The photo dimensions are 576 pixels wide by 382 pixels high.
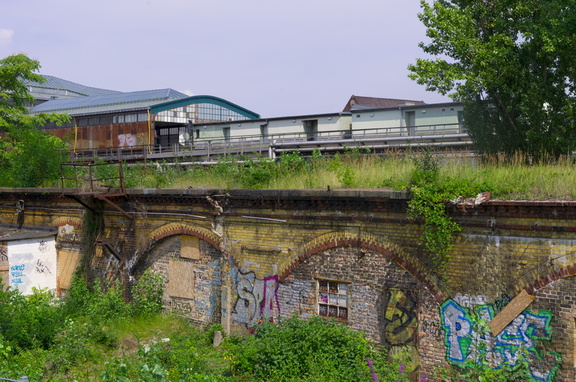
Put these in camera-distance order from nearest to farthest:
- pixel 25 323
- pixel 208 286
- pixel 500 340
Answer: pixel 500 340
pixel 25 323
pixel 208 286

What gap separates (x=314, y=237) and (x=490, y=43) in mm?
6142

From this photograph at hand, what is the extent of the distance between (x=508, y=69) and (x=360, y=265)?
587 centimetres

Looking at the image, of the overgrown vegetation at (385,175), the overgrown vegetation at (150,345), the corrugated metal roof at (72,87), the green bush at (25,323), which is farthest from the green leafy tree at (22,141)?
the corrugated metal roof at (72,87)

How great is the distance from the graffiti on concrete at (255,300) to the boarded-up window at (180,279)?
1505 millimetres

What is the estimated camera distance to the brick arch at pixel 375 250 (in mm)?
9117

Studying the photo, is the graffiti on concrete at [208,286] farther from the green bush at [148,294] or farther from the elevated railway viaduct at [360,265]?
the green bush at [148,294]

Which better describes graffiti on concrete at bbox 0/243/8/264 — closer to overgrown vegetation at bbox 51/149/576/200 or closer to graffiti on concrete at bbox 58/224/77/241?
graffiti on concrete at bbox 58/224/77/241

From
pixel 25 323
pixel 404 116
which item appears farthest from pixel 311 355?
pixel 404 116

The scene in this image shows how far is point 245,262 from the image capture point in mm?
11766

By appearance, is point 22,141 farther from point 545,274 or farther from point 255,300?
point 545,274

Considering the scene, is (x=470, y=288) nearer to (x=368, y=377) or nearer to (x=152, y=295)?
(x=368, y=377)

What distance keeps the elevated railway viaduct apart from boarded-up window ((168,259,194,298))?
4cm

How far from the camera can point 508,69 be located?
40.5 ft

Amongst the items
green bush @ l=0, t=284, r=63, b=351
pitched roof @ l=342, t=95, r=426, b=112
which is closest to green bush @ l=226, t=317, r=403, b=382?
green bush @ l=0, t=284, r=63, b=351
